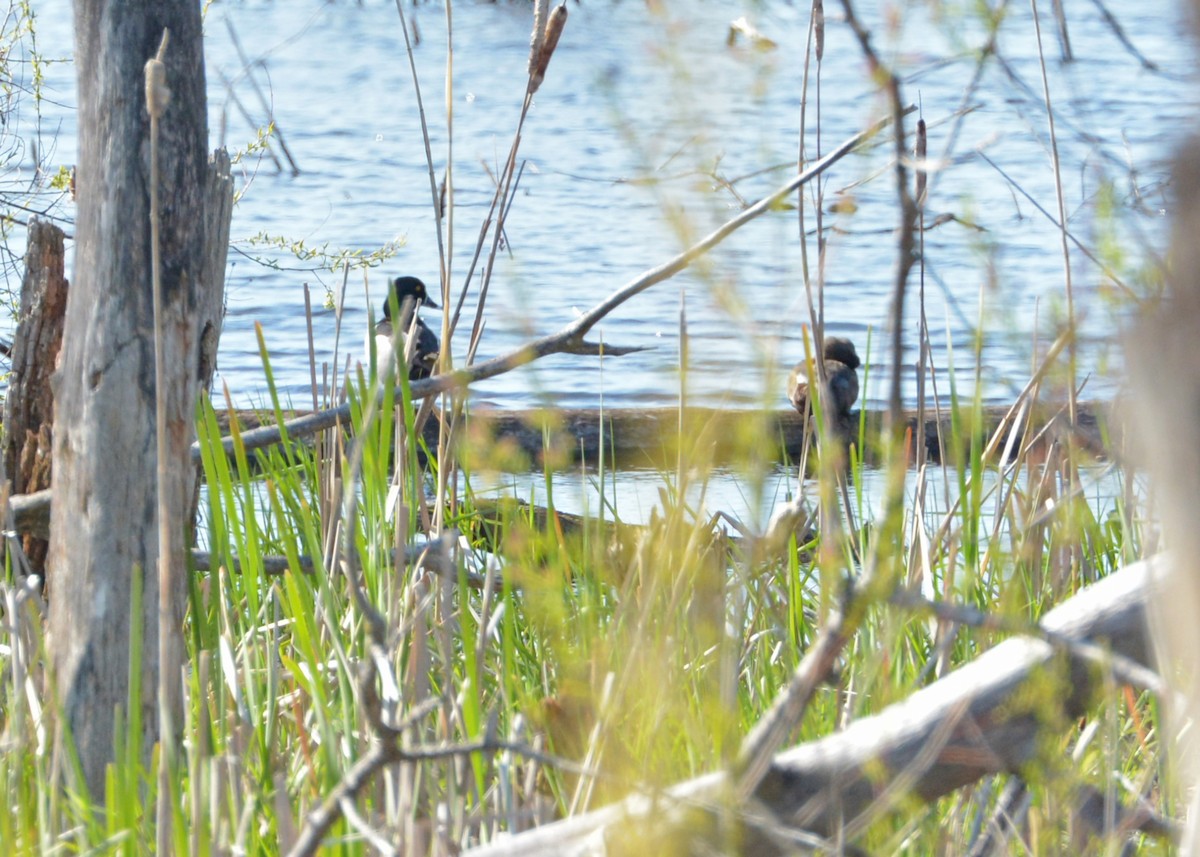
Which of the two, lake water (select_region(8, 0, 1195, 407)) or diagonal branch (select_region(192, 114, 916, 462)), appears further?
diagonal branch (select_region(192, 114, 916, 462))

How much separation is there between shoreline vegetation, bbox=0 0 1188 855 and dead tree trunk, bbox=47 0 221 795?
2 centimetres

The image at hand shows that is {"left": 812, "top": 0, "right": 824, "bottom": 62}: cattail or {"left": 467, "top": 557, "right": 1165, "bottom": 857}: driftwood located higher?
{"left": 812, "top": 0, "right": 824, "bottom": 62}: cattail

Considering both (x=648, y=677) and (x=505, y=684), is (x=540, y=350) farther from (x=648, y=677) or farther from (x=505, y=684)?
(x=648, y=677)

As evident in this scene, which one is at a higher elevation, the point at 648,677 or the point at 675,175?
the point at 675,175

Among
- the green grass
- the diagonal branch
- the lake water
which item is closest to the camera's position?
the lake water

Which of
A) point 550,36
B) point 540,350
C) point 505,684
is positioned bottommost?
point 505,684

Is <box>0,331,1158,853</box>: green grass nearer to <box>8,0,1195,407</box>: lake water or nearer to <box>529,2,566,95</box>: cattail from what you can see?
<box>8,0,1195,407</box>: lake water

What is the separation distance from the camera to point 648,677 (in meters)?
1.02

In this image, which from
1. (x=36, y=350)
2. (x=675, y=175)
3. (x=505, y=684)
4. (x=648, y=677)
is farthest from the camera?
(x=36, y=350)

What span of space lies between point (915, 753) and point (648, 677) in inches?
9.0

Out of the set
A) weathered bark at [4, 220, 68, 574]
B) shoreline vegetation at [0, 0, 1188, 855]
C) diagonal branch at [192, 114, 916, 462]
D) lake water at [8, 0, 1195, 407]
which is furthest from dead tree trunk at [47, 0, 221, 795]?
weathered bark at [4, 220, 68, 574]

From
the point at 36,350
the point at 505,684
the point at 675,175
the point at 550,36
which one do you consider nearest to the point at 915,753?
the point at 675,175

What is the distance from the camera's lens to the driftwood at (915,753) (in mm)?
875

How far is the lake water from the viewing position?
806mm
